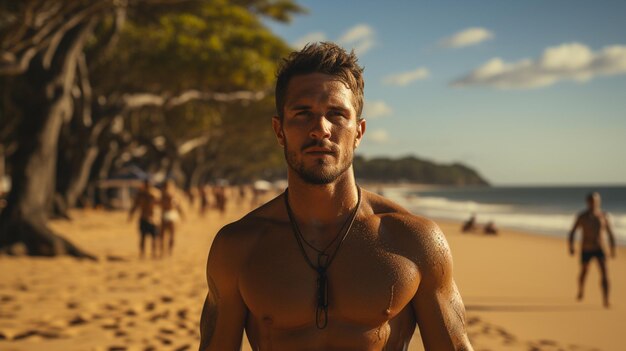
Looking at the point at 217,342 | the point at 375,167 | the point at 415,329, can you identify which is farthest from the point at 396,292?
the point at 375,167

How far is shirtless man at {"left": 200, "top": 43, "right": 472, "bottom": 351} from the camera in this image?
1899mm

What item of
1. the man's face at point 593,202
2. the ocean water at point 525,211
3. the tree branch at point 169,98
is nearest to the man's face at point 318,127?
the man's face at point 593,202

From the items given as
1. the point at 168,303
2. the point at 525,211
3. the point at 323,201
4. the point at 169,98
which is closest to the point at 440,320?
the point at 323,201

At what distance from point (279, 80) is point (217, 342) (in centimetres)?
107

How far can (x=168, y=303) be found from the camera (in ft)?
21.9

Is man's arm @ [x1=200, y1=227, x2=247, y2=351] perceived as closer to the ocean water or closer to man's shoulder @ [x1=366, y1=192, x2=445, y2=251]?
man's shoulder @ [x1=366, y1=192, x2=445, y2=251]

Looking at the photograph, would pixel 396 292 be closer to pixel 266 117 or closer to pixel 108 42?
pixel 108 42

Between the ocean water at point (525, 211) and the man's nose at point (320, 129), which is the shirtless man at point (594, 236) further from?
the ocean water at point (525, 211)

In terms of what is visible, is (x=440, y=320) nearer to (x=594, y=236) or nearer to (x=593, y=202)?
(x=594, y=236)

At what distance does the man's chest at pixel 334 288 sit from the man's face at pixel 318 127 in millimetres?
344

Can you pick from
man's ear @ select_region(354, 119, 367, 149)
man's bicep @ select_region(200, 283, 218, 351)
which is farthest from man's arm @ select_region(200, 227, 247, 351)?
man's ear @ select_region(354, 119, 367, 149)

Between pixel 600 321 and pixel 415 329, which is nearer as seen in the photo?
pixel 415 329

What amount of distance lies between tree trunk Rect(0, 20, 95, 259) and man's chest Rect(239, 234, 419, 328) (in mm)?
9436

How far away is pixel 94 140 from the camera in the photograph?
1497 cm
